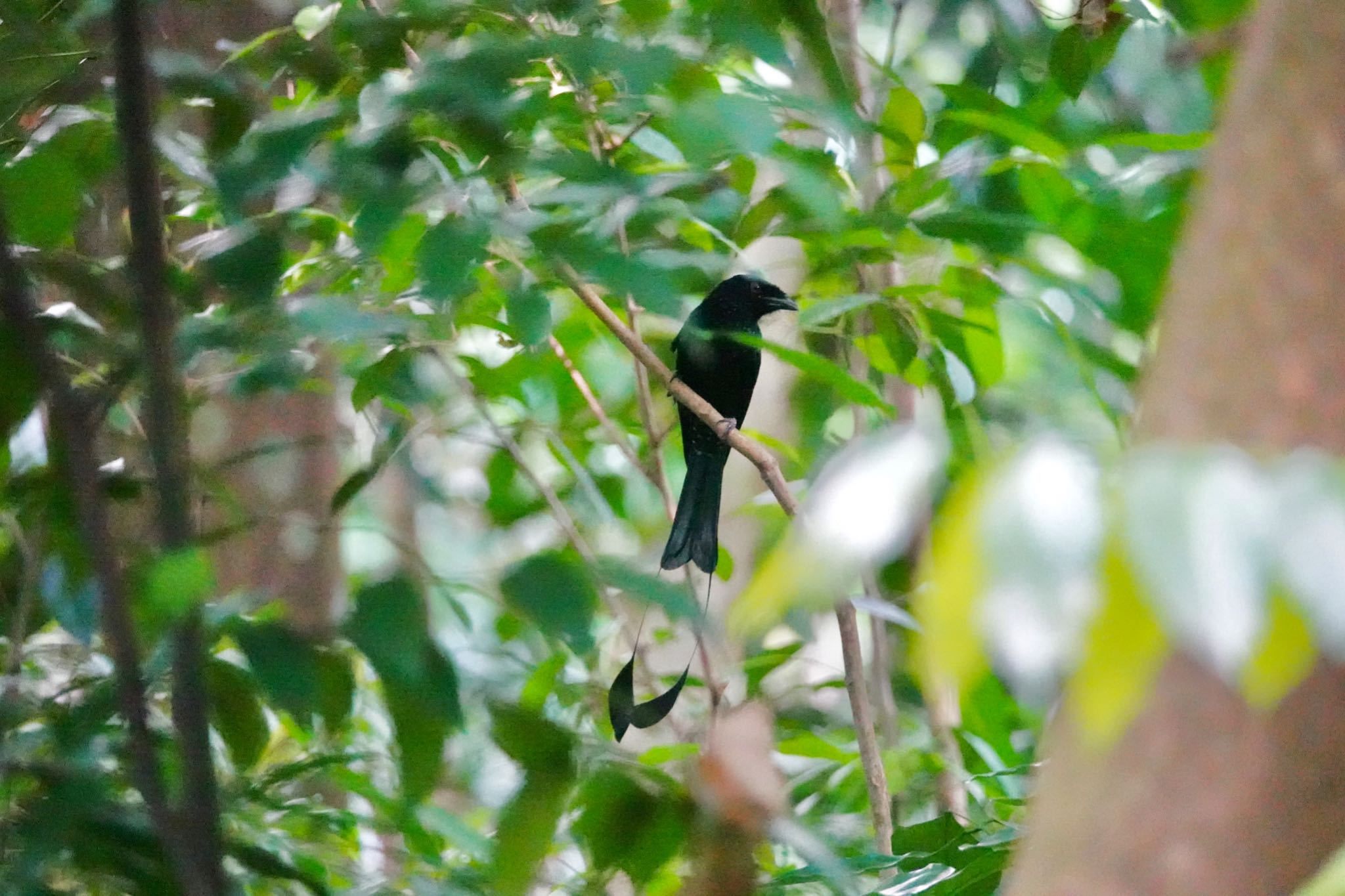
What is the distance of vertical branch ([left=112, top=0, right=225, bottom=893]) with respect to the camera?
0.77m

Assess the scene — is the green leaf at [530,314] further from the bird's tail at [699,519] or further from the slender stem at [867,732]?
the bird's tail at [699,519]

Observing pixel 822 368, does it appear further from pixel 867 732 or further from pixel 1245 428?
pixel 1245 428

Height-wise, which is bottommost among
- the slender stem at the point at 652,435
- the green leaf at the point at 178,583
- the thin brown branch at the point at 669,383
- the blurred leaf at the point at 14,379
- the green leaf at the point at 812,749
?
the green leaf at the point at 812,749

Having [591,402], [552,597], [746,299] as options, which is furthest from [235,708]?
[746,299]

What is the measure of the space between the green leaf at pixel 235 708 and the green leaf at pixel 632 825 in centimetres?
32

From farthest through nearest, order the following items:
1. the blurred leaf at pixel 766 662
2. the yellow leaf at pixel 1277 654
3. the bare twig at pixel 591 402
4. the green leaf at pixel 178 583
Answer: the blurred leaf at pixel 766 662, the bare twig at pixel 591 402, the green leaf at pixel 178 583, the yellow leaf at pixel 1277 654

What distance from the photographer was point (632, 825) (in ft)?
2.66

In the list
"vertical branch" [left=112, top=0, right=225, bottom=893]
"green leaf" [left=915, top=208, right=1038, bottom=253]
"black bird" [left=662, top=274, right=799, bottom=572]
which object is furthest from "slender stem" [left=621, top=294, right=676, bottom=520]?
"vertical branch" [left=112, top=0, right=225, bottom=893]

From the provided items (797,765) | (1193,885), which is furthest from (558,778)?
(797,765)

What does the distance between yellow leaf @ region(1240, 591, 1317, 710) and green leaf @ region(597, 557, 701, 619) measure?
406mm

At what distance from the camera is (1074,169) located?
1.81 metres

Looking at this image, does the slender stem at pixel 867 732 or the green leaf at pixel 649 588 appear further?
the slender stem at pixel 867 732

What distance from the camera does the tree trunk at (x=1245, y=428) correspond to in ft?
1.43

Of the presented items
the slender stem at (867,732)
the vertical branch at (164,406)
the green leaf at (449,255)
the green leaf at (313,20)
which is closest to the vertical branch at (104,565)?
the vertical branch at (164,406)
